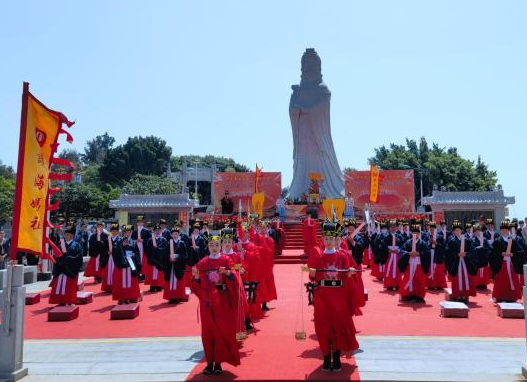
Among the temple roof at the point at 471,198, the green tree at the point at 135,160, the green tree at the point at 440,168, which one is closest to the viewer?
the temple roof at the point at 471,198

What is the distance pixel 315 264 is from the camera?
5426 millimetres

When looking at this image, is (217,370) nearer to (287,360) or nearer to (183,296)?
(287,360)

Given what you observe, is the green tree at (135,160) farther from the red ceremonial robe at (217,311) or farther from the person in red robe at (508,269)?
the red ceremonial robe at (217,311)

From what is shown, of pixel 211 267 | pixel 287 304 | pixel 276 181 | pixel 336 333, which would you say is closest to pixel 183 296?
pixel 287 304

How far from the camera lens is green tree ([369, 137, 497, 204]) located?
36.1m

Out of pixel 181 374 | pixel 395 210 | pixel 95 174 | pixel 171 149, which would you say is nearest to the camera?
pixel 181 374

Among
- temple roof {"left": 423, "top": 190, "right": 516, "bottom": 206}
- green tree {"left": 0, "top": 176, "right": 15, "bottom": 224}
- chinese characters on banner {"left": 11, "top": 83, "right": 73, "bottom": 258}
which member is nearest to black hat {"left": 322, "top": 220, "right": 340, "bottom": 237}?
chinese characters on banner {"left": 11, "top": 83, "right": 73, "bottom": 258}

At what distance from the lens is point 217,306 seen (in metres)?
5.03

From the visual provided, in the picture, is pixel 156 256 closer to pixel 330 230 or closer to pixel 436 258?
pixel 330 230

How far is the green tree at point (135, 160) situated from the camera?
5234 cm

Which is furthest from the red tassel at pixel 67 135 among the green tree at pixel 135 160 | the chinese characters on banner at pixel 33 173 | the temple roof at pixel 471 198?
the green tree at pixel 135 160

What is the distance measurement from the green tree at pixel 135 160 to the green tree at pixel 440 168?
28.2 meters

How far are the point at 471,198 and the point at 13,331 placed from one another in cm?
2126

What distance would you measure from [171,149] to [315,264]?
2165 inches
